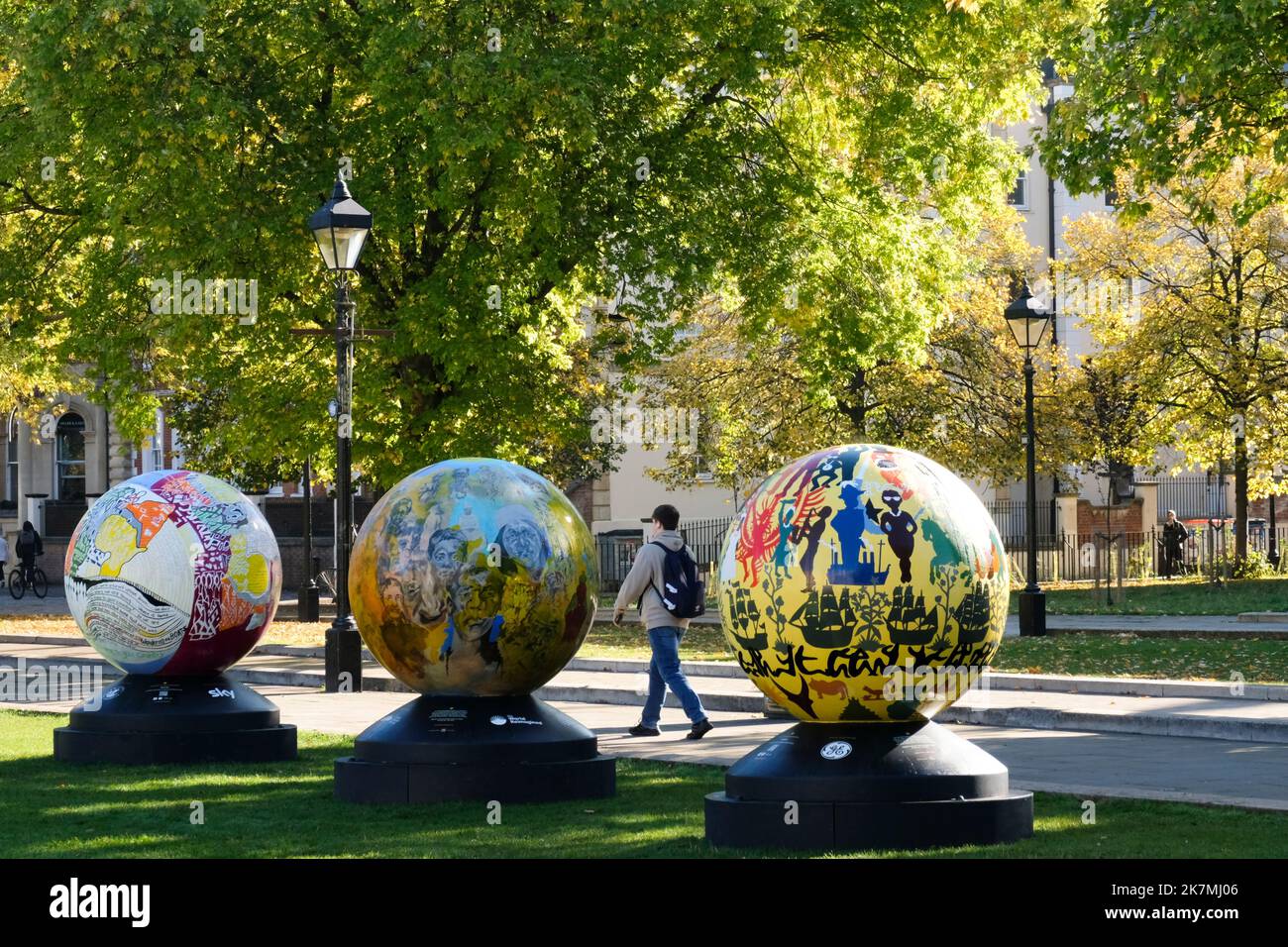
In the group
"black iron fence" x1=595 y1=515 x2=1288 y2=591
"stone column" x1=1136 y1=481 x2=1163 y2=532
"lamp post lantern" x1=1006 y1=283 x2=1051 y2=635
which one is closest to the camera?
"lamp post lantern" x1=1006 y1=283 x2=1051 y2=635

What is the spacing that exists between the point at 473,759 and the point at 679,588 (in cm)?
457

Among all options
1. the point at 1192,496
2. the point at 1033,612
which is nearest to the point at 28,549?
the point at 1033,612

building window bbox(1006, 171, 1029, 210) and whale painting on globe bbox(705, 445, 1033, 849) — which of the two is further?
building window bbox(1006, 171, 1029, 210)

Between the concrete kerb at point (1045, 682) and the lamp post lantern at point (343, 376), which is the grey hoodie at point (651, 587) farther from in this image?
the concrete kerb at point (1045, 682)

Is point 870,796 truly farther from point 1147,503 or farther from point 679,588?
point 1147,503

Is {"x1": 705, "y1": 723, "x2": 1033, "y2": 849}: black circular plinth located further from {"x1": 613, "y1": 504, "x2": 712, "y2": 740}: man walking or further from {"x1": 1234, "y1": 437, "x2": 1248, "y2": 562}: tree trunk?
{"x1": 1234, "y1": 437, "x2": 1248, "y2": 562}: tree trunk

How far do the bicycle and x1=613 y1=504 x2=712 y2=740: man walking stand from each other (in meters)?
34.3

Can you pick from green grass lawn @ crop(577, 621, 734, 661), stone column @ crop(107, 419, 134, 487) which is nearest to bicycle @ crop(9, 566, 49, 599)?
stone column @ crop(107, 419, 134, 487)

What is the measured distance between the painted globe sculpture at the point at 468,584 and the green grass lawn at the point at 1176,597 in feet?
67.4

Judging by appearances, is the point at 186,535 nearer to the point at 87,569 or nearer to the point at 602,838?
the point at 87,569

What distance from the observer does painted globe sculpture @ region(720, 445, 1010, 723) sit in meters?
9.25

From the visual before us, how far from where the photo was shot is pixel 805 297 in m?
27.8

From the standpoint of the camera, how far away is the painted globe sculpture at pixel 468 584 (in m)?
11.7
